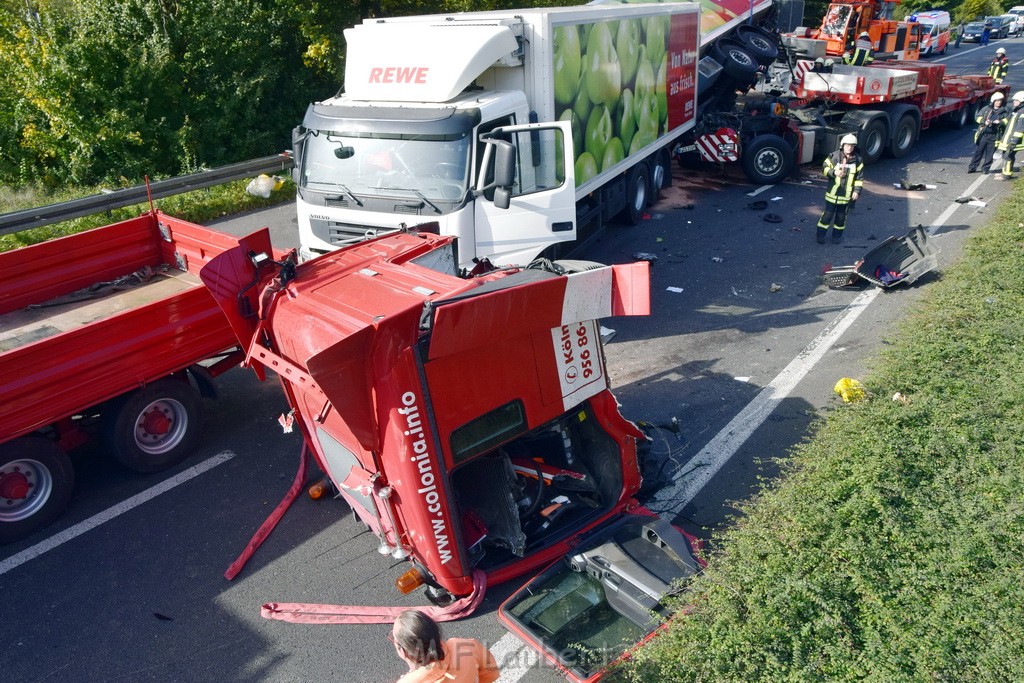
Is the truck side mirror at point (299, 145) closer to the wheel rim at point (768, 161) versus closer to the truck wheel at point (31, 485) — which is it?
the truck wheel at point (31, 485)

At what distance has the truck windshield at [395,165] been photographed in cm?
698

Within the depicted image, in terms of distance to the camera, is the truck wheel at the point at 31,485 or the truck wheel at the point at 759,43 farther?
the truck wheel at the point at 759,43

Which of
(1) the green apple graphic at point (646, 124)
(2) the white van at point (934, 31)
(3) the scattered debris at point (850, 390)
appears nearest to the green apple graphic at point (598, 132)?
(1) the green apple graphic at point (646, 124)

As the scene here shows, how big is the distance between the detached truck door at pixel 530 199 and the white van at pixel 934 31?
32379mm

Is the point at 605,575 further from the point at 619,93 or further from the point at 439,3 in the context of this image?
the point at 439,3

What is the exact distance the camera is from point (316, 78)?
57.8 feet

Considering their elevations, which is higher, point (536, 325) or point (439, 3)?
point (439, 3)

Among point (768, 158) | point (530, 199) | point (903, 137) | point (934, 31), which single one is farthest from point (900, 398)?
point (934, 31)

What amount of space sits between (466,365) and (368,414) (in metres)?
0.56

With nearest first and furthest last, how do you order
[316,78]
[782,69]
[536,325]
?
[536,325] < [782,69] < [316,78]

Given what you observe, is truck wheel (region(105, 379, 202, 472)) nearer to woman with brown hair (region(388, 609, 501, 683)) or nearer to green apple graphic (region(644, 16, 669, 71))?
woman with brown hair (region(388, 609, 501, 683))

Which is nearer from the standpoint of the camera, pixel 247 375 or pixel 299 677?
pixel 299 677

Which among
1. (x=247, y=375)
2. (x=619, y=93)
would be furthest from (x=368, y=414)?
(x=619, y=93)

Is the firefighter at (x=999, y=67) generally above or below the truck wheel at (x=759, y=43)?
below
